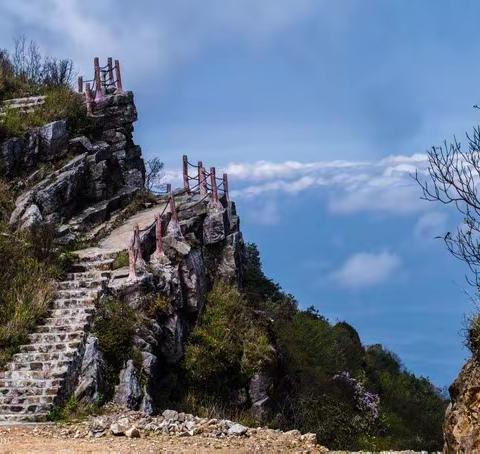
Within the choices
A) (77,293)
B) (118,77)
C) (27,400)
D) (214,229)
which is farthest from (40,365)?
(118,77)

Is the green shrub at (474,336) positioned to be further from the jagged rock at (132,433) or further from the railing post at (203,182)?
the railing post at (203,182)

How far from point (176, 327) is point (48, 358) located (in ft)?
13.5

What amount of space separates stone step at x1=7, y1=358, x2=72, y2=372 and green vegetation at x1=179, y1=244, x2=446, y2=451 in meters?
3.92

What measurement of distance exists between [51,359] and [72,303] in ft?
7.62

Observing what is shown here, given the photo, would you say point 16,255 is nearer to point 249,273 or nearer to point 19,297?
point 19,297

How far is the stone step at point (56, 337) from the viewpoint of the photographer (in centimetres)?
1575

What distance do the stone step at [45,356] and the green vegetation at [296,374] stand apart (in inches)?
148

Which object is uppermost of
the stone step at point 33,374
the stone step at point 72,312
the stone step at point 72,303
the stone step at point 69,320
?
the stone step at point 72,303

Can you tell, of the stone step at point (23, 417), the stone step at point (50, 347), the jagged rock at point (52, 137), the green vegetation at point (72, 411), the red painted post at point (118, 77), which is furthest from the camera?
the red painted post at point (118, 77)

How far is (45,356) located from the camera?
1520 cm

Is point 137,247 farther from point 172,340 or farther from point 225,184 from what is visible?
point 225,184

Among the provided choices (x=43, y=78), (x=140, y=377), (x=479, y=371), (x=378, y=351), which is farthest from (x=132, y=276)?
(x=378, y=351)

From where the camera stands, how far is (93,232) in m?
23.7

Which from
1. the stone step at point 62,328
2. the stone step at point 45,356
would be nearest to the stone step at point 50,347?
the stone step at point 45,356
